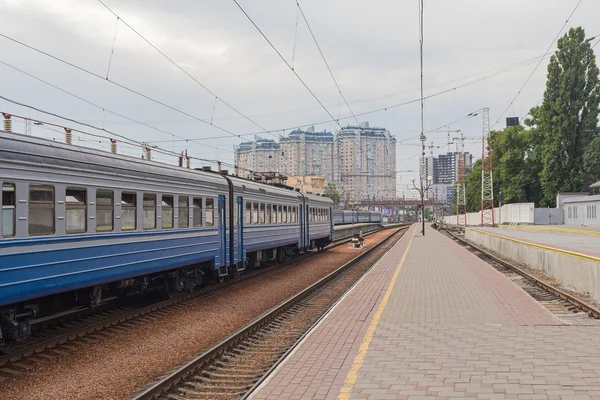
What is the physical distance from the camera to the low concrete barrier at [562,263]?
487 inches

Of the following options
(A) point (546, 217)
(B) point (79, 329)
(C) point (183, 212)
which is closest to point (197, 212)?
(C) point (183, 212)

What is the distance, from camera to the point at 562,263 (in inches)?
608

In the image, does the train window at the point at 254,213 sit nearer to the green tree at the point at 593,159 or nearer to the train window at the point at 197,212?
the train window at the point at 197,212

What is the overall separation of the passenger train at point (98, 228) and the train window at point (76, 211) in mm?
15

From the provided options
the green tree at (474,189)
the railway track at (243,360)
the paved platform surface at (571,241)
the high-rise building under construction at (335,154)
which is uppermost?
the high-rise building under construction at (335,154)

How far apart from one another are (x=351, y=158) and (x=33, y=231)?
289 feet

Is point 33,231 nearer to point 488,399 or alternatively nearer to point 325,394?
point 325,394

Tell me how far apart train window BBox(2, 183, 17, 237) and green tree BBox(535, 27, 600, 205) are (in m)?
57.0

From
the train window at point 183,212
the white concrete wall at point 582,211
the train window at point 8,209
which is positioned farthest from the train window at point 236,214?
Answer: the white concrete wall at point 582,211

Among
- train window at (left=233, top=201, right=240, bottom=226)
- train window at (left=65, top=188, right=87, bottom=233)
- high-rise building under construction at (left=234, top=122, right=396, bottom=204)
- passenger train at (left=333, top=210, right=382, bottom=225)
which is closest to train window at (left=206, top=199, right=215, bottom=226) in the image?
train window at (left=233, top=201, right=240, bottom=226)

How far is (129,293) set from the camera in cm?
1170

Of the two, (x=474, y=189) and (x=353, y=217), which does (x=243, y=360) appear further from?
(x=474, y=189)

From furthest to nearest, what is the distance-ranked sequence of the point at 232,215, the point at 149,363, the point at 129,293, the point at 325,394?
the point at 232,215 < the point at 129,293 < the point at 149,363 < the point at 325,394

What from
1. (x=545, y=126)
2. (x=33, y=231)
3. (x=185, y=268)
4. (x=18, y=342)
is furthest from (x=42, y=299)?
(x=545, y=126)
